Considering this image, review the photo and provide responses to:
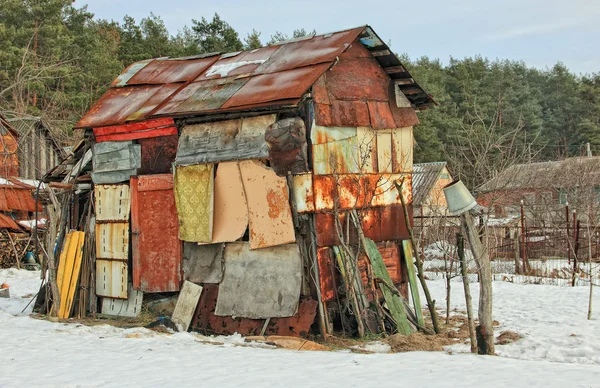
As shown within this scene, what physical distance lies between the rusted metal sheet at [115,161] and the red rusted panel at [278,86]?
2.56 m

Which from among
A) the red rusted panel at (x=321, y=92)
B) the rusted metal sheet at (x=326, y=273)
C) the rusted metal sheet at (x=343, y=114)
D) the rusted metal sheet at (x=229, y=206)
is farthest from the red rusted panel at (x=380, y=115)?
the rusted metal sheet at (x=229, y=206)

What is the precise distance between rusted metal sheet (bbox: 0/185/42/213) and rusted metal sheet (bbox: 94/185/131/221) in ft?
42.9

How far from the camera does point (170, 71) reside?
14.2 metres

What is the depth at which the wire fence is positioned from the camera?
1744 centimetres

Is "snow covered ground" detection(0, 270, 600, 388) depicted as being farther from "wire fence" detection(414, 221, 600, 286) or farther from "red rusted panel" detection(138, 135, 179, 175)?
"wire fence" detection(414, 221, 600, 286)

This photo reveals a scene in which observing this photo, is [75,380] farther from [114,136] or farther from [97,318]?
[114,136]

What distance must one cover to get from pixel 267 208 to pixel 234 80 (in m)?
3.08

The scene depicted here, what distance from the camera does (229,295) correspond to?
11.3 m

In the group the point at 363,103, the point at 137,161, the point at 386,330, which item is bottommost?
the point at 386,330

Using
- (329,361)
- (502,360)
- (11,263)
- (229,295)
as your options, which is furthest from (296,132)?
(11,263)

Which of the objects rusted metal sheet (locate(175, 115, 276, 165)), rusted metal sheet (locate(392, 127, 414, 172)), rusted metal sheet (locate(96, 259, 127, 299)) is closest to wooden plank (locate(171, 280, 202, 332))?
rusted metal sheet (locate(96, 259, 127, 299))

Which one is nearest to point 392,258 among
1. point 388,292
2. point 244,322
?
point 388,292

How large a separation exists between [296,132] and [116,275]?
507 cm

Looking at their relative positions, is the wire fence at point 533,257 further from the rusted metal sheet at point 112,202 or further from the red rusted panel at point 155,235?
the rusted metal sheet at point 112,202
